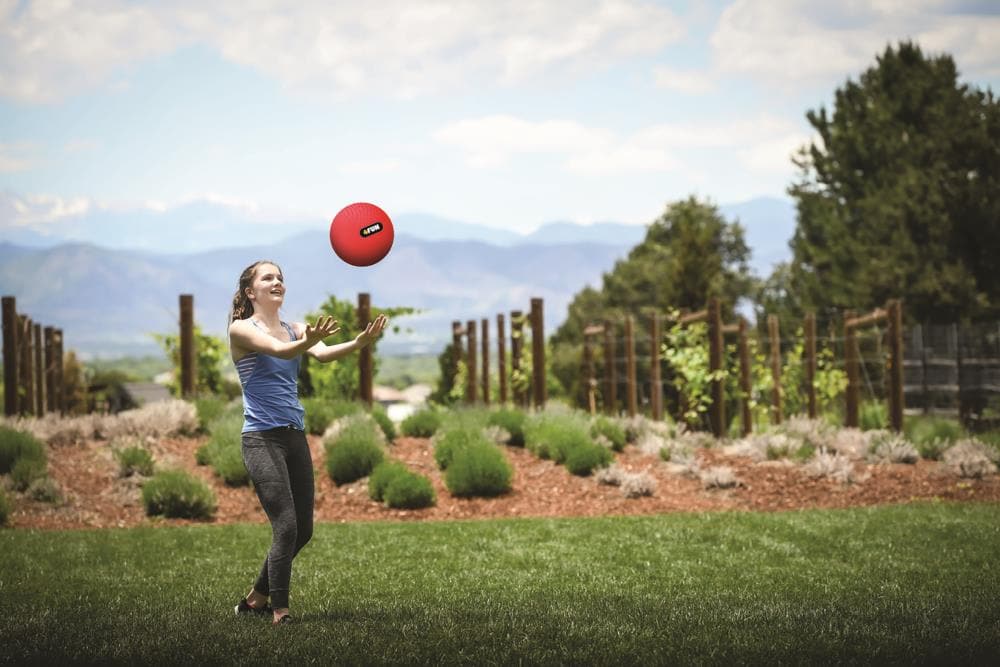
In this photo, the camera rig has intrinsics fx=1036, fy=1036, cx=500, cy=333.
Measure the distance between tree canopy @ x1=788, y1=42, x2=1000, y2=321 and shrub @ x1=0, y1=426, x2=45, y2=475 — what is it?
24745mm

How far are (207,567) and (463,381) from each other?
19920 millimetres

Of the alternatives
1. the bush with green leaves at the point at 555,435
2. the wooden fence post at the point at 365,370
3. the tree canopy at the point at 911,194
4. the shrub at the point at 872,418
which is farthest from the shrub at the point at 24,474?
the tree canopy at the point at 911,194

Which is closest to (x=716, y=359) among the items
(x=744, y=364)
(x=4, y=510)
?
(x=744, y=364)

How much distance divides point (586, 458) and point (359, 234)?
21.6ft

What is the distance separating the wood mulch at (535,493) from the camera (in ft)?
36.4

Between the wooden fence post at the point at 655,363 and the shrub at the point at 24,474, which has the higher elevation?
the wooden fence post at the point at 655,363

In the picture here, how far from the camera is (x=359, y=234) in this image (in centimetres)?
639

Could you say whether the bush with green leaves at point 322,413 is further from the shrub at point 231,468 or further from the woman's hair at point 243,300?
the woman's hair at point 243,300

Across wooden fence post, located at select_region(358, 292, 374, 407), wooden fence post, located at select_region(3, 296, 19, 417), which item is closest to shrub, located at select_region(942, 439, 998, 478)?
wooden fence post, located at select_region(358, 292, 374, 407)

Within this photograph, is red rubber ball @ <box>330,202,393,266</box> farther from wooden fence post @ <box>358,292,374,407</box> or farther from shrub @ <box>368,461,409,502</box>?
wooden fence post @ <box>358,292,374,407</box>

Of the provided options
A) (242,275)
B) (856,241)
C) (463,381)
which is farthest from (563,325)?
(242,275)

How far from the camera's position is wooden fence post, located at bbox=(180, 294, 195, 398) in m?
15.1

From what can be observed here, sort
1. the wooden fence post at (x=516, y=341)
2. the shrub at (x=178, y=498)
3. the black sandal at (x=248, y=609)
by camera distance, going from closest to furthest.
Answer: the black sandal at (x=248, y=609) < the shrub at (x=178, y=498) < the wooden fence post at (x=516, y=341)

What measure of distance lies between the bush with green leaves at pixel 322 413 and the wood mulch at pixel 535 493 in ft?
2.61
